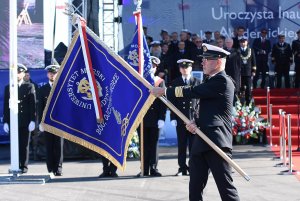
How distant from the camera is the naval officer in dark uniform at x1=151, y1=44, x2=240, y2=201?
7891mm

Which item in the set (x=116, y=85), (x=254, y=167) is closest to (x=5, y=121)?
(x=116, y=85)

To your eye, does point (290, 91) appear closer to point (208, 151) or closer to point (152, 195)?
point (152, 195)

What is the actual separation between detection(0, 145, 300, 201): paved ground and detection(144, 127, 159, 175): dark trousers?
31 centimetres

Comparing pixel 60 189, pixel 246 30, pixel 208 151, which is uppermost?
pixel 246 30

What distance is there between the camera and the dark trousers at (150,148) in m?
12.7

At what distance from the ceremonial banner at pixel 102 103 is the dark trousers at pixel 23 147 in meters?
2.42

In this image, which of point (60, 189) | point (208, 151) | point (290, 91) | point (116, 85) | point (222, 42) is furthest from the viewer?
point (290, 91)

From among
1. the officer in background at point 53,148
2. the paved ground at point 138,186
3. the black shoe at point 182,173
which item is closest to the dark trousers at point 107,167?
the paved ground at point 138,186

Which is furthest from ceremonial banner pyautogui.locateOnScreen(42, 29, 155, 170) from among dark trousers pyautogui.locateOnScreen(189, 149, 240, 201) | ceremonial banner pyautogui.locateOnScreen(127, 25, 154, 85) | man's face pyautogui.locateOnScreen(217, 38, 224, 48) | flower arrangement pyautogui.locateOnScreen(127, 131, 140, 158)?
man's face pyautogui.locateOnScreen(217, 38, 224, 48)

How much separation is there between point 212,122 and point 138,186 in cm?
378

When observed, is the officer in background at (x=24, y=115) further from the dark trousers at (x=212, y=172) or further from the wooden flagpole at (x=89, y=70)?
the dark trousers at (x=212, y=172)

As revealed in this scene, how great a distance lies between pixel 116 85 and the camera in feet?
34.1

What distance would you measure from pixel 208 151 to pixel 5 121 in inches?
251

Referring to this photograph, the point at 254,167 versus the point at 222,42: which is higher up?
the point at 222,42
